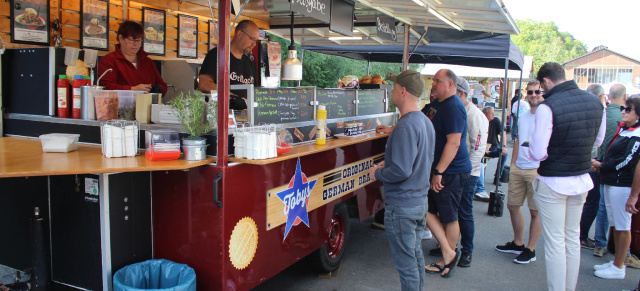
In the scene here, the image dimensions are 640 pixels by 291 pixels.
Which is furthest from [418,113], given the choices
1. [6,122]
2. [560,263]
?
[6,122]

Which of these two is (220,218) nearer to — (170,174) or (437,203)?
(170,174)

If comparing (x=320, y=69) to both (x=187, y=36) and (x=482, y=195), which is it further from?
(x=187, y=36)

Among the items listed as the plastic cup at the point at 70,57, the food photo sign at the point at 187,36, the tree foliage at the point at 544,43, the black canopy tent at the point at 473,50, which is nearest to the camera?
the plastic cup at the point at 70,57

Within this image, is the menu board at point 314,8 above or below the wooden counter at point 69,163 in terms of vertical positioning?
above

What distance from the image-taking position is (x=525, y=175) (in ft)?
16.2

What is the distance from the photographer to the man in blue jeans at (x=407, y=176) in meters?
3.17

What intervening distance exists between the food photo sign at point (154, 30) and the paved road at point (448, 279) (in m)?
3.18

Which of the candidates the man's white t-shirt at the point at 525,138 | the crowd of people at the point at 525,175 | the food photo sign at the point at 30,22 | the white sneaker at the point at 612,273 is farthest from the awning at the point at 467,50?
the food photo sign at the point at 30,22

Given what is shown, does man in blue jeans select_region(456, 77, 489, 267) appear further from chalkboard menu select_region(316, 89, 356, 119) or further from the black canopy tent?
the black canopy tent

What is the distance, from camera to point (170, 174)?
2975mm

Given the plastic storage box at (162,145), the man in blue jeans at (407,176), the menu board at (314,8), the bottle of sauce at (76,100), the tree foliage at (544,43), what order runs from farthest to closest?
the tree foliage at (544,43) < the menu board at (314,8) < the bottle of sauce at (76,100) < the man in blue jeans at (407,176) < the plastic storage box at (162,145)

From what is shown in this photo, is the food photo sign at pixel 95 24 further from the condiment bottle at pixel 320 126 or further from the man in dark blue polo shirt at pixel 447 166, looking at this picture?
the man in dark blue polo shirt at pixel 447 166

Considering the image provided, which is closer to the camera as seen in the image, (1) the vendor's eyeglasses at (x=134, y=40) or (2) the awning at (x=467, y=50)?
(1) the vendor's eyeglasses at (x=134, y=40)

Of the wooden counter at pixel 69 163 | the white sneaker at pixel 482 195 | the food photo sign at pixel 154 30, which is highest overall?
the food photo sign at pixel 154 30
